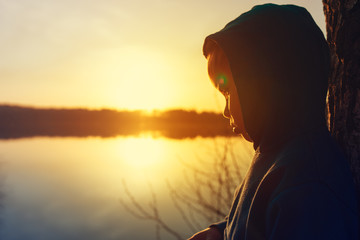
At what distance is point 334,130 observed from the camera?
155 cm

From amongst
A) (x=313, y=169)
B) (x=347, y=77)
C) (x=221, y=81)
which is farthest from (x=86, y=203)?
(x=313, y=169)

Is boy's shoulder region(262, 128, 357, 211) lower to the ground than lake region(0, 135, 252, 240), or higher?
higher

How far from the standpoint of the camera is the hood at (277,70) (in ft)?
3.76

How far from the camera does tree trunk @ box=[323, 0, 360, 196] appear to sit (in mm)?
1373

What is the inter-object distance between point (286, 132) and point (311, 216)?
0.34 meters

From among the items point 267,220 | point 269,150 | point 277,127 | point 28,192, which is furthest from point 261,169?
point 28,192

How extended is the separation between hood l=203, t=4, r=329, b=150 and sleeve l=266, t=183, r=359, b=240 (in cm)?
27

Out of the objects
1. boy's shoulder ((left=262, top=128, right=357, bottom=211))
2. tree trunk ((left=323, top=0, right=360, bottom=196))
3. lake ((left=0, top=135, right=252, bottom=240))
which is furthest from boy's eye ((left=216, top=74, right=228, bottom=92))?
lake ((left=0, top=135, right=252, bottom=240))

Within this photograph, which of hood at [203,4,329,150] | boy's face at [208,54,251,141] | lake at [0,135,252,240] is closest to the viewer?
hood at [203,4,329,150]

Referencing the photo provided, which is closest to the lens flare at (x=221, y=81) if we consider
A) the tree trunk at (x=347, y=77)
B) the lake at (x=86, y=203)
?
the tree trunk at (x=347, y=77)

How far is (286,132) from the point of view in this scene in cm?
114

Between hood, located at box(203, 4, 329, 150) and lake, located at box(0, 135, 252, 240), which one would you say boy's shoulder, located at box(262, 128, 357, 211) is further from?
lake, located at box(0, 135, 252, 240)

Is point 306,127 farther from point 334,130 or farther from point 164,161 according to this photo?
point 164,161

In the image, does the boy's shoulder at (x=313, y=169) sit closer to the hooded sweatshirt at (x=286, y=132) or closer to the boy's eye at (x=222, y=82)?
the hooded sweatshirt at (x=286, y=132)
